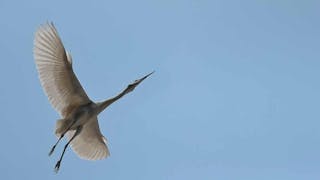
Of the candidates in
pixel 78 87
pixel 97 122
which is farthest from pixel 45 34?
pixel 97 122

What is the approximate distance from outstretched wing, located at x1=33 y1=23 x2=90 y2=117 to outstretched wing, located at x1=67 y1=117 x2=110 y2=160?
1.28 metres

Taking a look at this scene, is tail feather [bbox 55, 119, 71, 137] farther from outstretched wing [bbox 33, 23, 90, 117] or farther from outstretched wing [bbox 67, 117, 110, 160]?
outstretched wing [bbox 67, 117, 110, 160]

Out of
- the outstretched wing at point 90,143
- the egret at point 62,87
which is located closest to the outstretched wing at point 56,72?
the egret at point 62,87

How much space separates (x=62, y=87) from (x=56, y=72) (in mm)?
477

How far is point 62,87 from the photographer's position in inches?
875

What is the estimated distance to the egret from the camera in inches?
852

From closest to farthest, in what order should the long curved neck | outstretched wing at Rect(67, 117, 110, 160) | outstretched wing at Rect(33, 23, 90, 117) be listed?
outstretched wing at Rect(33, 23, 90, 117) < the long curved neck < outstretched wing at Rect(67, 117, 110, 160)

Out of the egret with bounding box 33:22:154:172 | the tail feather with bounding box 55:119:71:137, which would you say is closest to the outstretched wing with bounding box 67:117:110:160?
the egret with bounding box 33:22:154:172

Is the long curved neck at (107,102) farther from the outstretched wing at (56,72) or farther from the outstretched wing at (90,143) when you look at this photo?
the outstretched wing at (90,143)

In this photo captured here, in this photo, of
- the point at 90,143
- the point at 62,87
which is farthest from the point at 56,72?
the point at 90,143

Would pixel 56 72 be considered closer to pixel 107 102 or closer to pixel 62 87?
pixel 62 87

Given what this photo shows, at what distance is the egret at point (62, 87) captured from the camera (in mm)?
21641

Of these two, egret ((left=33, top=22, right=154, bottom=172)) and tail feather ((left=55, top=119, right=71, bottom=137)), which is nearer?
egret ((left=33, top=22, right=154, bottom=172))

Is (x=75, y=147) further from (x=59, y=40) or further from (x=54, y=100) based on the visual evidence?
(x=59, y=40)
